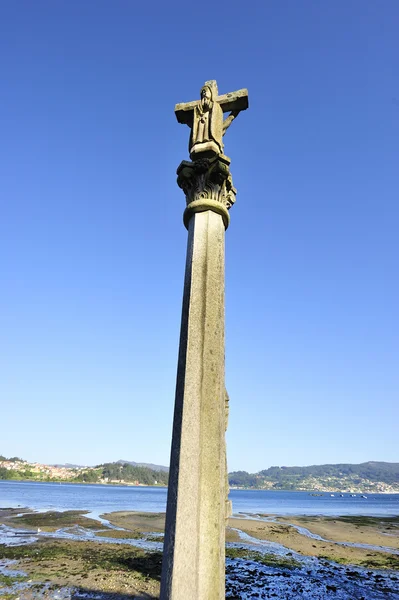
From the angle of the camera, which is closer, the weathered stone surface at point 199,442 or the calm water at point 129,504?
the weathered stone surface at point 199,442

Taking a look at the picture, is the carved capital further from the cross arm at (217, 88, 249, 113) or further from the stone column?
the cross arm at (217, 88, 249, 113)

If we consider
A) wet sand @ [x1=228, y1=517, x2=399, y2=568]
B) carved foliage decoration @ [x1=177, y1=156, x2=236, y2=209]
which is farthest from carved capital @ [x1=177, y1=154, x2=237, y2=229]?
wet sand @ [x1=228, y1=517, x2=399, y2=568]

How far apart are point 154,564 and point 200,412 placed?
14.4 m

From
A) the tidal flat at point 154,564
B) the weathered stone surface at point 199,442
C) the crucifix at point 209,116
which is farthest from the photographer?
the tidal flat at point 154,564

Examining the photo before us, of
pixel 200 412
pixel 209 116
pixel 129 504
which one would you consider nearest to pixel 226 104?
pixel 209 116

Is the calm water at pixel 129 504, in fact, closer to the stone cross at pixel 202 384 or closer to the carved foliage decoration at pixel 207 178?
the stone cross at pixel 202 384

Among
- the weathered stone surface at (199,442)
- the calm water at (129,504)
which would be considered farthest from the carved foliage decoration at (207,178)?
the calm water at (129,504)

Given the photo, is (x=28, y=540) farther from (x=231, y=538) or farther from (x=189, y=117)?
(x=189, y=117)

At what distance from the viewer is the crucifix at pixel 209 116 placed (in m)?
6.22

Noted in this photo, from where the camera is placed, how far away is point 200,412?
476 cm

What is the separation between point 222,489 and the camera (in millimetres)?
4617

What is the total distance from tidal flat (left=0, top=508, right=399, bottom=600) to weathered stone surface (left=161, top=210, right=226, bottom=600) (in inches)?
351

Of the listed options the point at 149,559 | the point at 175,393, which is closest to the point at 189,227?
the point at 175,393

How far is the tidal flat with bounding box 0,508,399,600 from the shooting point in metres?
12.4
